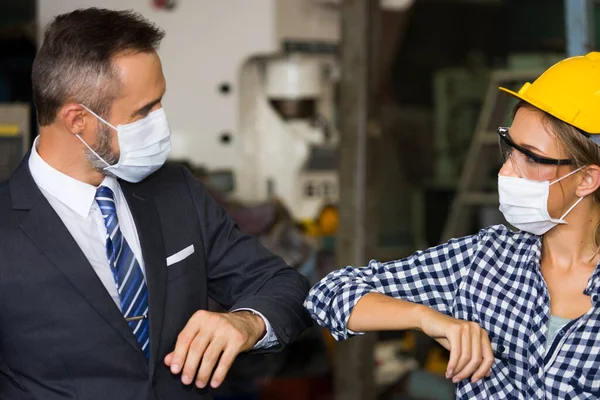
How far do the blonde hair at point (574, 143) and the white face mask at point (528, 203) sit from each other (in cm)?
3

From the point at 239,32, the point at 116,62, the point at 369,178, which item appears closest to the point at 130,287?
the point at 116,62

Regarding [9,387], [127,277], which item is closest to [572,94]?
[127,277]

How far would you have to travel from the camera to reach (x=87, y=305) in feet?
5.39

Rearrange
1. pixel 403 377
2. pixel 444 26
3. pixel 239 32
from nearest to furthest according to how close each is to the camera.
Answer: pixel 403 377, pixel 239 32, pixel 444 26

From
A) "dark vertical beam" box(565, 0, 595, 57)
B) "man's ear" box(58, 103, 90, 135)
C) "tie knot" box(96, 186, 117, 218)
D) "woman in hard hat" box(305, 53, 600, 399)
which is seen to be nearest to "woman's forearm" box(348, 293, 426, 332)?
"woman in hard hat" box(305, 53, 600, 399)

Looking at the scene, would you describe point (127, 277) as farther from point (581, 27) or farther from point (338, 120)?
point (338, 120)

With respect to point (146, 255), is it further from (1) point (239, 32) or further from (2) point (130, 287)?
(1) point (239, 32)

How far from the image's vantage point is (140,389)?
66.6 inches

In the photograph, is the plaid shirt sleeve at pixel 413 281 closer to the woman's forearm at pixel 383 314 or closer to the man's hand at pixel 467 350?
the woman's forearm at pixel 383 314

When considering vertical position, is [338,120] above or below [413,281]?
below

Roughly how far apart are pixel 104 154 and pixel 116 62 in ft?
0.63

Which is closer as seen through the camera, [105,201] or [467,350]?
[467,350]

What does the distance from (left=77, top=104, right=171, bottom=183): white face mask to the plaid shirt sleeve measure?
0.44 meters

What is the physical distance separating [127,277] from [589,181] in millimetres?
936
